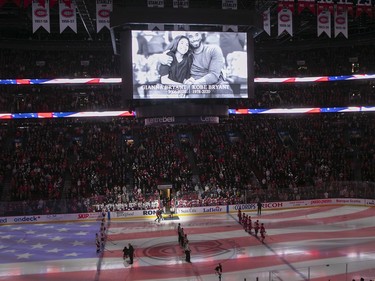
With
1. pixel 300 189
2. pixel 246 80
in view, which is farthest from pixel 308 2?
pixel 300 189

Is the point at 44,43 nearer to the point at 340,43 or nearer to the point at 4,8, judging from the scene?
the point at 4,8

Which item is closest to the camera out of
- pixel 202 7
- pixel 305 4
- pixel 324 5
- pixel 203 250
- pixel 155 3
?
pixel 203 250

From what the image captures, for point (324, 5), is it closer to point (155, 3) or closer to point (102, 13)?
point (155, 3)

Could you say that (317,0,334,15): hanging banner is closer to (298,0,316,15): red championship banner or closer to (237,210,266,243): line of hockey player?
(298,0,316,15): red championship banner

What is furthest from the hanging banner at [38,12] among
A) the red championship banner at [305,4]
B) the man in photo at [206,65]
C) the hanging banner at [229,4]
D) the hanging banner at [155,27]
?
the red championship banner at [305,4]

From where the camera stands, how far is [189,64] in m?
26.3

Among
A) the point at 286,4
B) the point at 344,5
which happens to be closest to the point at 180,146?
the point at 286,4

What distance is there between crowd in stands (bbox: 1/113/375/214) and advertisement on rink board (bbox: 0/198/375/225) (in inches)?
16.3

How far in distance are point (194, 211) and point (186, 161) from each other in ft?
20.6

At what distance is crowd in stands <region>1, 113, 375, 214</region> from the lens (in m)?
32.2

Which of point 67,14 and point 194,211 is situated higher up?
point 67,14

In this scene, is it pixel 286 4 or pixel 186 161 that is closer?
pixel 286 4

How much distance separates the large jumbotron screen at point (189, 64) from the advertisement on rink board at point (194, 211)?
950 cm

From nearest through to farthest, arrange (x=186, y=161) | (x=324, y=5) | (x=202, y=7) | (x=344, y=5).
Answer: (x=324, y=5)
(x=344, y=5)
(x=202, y=7)
(x=186, y=161)
